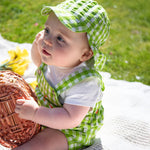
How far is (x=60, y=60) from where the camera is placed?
1467 millimetres

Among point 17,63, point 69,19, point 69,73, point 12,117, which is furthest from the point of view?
point 17,63

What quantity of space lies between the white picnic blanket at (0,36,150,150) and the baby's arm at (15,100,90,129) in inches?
18.4

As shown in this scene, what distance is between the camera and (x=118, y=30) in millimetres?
3992

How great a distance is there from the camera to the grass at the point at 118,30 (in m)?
3.16

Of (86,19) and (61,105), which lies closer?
(86,19)

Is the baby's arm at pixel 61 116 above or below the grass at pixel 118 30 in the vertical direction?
above

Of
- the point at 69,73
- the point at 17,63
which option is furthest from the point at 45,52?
the point at 17,63

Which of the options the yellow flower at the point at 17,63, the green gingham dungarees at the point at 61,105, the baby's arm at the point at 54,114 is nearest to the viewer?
the baby's arm at the point at 54,114

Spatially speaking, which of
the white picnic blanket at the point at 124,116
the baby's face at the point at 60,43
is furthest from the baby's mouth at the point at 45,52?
the white picnic blanket at the point at 124,116

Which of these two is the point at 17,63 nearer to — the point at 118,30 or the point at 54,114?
the point at 54,114

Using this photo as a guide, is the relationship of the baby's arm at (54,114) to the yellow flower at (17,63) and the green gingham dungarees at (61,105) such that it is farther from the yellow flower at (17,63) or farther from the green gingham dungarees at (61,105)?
the yellow flower at (17,63)

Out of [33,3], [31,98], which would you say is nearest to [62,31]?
[31,98]

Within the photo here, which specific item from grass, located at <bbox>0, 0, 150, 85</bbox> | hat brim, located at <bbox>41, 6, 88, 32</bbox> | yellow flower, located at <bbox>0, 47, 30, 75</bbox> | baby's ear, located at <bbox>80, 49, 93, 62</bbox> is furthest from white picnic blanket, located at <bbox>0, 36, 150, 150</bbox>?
hat brim, located at <bbox>41, 6, 88, 32</bbox>

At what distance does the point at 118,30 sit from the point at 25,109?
290 cm
